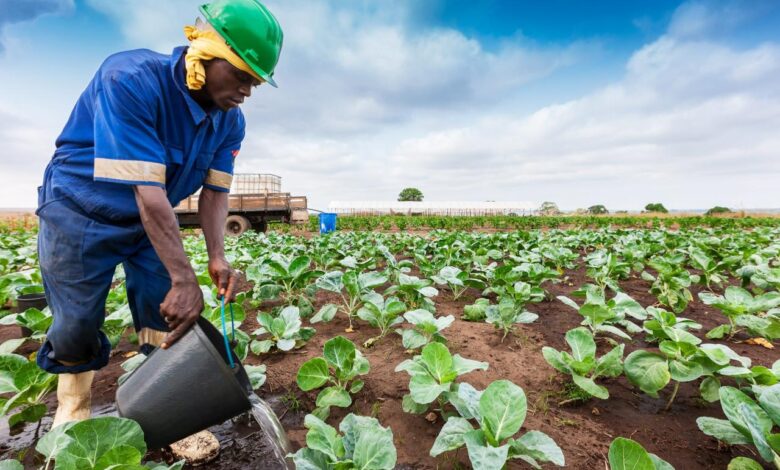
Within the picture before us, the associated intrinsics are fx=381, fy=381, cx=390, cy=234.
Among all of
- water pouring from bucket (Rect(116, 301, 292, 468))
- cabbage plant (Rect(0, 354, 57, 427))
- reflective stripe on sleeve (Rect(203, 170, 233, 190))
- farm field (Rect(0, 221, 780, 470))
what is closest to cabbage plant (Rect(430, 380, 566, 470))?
farm field (Rect(0, 221, 780, 470))

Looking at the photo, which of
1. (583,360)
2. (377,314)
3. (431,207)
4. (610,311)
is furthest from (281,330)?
(431,207)

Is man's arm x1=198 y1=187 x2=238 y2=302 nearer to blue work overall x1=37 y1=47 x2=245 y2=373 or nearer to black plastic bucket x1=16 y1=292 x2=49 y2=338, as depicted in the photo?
blue work overall x1=37 y1=47 x2=245 y2=373

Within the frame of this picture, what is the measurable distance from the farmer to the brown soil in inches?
14.3

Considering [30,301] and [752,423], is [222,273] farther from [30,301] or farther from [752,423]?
[30,301]

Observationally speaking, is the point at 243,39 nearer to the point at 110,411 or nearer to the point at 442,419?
the point at 442,419

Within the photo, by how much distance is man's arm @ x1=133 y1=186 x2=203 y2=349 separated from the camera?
1.35m

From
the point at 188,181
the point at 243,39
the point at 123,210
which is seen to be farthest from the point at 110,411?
the point at 243,39

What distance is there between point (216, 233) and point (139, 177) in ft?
2.17

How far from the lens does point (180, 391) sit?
1313mm

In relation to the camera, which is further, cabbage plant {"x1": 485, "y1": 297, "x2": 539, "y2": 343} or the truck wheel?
the truck wheel

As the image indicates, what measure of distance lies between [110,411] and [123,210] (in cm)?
119

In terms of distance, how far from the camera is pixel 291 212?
13719 mm

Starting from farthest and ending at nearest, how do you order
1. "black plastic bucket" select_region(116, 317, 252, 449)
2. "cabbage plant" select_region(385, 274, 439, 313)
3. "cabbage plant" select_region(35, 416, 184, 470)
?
"cabbage plant" select_region(385, 274, 439, 313) < "black plastic bucket" select_region(116, 317, 252, 449) < "cabbage plant" select_region(35, 416, 184, 470)

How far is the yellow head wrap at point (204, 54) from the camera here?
1.42 m
